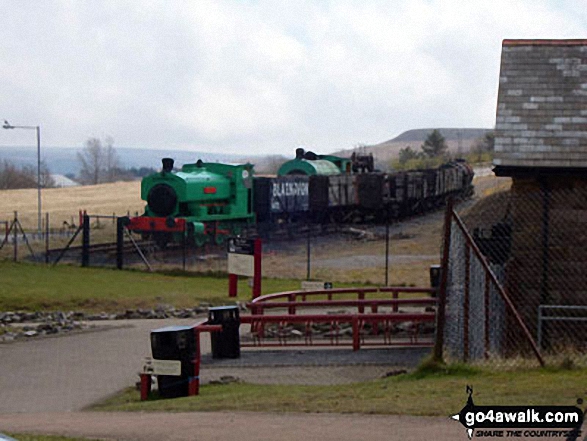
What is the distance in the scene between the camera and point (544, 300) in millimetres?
16625

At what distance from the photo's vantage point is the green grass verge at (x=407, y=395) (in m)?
10.7

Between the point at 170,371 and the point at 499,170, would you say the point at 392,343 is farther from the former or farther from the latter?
the point at 170,371

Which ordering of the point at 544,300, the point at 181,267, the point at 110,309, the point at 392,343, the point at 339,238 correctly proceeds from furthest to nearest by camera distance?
the point at 339,238, the point at 181,267, the point at 110,309, the point at 392,343, the point at 544,300

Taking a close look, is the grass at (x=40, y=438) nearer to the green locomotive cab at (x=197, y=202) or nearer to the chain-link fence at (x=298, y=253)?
the chain-link fence at (x=298, y=253)

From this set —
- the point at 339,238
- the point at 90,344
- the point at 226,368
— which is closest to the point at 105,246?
the point at 339,238

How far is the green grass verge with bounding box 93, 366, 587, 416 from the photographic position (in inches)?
423

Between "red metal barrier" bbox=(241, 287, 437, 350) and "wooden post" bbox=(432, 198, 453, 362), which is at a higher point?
"wooden post" bbox=(432, 198, 453, 362)

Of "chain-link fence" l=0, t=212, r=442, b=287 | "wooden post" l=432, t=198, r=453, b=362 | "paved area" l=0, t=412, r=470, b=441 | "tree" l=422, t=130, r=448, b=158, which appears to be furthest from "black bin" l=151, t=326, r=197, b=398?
"tree" l=422, t=130, r=448, b=158

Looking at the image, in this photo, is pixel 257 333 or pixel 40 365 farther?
pixel 257 333

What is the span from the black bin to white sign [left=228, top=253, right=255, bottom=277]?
10238 mm

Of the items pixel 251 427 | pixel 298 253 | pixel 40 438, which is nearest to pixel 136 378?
pixel 40 438

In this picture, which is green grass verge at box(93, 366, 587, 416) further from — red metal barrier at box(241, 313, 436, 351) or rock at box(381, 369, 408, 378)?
red metal barrier at box(241, 313, 436, 351)

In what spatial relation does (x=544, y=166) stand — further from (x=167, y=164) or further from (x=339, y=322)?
(x=167, y=164)

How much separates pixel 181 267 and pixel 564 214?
19.8 metres
